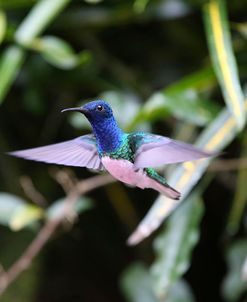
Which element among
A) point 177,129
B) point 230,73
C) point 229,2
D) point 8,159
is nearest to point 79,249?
point 8,159

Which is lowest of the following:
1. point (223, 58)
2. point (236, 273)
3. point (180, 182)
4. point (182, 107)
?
point (236, 273)

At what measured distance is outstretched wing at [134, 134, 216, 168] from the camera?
403mm

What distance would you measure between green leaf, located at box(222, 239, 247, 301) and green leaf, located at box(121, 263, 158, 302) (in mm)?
190

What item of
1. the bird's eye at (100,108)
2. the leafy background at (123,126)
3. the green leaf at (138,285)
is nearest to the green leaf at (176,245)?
the leafy background at (123,126)

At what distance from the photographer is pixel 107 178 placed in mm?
1346

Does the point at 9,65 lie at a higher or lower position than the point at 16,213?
higher

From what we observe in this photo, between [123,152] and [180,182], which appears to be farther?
[180,182]

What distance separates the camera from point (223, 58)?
1.11 metres

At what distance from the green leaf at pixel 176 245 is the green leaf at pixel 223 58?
12.9 inches

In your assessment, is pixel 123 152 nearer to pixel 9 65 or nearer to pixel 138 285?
pixel 9 65

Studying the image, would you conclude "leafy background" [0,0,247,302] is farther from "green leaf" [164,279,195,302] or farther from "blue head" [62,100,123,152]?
"blue head" [62,100,123,152]

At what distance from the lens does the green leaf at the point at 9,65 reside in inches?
51.4

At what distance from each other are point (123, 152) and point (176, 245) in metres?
0.78

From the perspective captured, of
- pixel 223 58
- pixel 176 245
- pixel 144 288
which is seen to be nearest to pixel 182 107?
pixel 223 58
